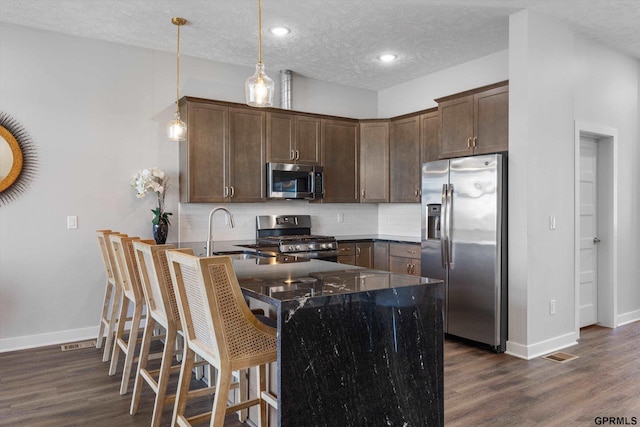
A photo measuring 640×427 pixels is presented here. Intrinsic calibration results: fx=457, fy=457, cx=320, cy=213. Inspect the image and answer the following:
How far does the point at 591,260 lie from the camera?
479 centimetres

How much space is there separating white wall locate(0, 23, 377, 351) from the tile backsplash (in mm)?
212

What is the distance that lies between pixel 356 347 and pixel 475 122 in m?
3.02

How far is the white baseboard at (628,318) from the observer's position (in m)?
4.83

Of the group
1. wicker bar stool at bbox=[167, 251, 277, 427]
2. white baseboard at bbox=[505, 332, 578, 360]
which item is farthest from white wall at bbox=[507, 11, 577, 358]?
wicker bar stool at bbox=[167, 251, 277, 427]

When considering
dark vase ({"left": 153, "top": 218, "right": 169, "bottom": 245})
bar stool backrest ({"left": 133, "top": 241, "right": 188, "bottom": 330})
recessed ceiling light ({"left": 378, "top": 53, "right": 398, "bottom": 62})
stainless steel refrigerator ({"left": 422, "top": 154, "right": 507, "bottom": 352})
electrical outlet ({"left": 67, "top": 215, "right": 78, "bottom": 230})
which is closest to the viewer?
bar stool backrest ({"left": 133, "top": 241, "right": 188, "bottom": 330})

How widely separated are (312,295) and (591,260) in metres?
4.09

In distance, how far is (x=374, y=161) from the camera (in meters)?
5.75

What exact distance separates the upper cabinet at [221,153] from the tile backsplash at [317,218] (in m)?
0.32

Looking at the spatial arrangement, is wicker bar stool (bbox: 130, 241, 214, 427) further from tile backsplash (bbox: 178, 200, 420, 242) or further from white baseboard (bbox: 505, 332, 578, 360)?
white baseboard (bbox: 505, 332, 578, 360)

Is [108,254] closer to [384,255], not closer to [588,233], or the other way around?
[384,255]

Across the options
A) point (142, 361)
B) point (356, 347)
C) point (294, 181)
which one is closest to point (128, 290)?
point (142, 361)

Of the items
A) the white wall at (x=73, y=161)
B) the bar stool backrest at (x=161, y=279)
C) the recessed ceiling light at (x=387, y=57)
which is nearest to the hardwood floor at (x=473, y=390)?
the white wall at (x=73, y=161)

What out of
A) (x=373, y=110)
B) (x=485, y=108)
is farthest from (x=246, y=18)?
(x=373, y=110)

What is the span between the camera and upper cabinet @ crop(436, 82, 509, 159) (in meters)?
4.08
